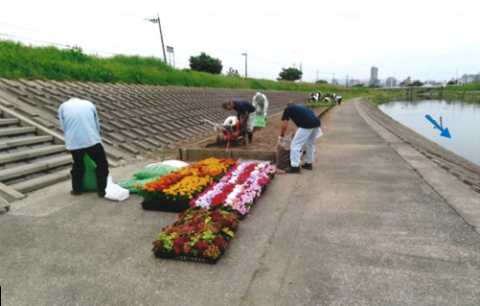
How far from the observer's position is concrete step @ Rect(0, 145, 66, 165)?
6190mm

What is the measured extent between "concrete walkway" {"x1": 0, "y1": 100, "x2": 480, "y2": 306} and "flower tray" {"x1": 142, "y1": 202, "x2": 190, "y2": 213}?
11cm

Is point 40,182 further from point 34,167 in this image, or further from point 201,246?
point 201,246

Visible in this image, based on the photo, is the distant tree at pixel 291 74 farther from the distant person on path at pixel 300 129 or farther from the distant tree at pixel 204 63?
the distant person on path at pixel 300 129

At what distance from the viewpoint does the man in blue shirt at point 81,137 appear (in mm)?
5348

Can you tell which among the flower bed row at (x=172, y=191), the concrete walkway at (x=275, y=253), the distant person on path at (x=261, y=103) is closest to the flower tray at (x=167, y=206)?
the flower bed row at (x=172, y=191)

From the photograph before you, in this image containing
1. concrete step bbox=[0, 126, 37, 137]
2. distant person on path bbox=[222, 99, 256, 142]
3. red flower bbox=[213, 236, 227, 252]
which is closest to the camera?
red flower bbox=[213, 236, 227, 252]

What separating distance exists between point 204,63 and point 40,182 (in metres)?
47.9

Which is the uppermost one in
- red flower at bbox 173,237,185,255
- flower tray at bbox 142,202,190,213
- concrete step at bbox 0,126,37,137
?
concrete step at bbox 0,126,37,137

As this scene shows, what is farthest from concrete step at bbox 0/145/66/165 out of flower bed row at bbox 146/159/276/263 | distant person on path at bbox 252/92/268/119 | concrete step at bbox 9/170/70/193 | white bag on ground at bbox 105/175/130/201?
distant person on path at bbox 252/92/268/119

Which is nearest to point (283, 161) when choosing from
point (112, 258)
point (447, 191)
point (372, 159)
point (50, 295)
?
point (372, 159)

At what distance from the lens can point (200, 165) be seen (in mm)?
6797

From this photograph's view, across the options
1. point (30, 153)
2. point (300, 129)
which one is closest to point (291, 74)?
point (300, 129)

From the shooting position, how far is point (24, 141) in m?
6.94

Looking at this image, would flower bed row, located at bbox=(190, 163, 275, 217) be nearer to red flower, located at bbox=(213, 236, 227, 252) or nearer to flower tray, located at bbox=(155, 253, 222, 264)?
red flower, located at bbox=(213, 236, 227, 252)
